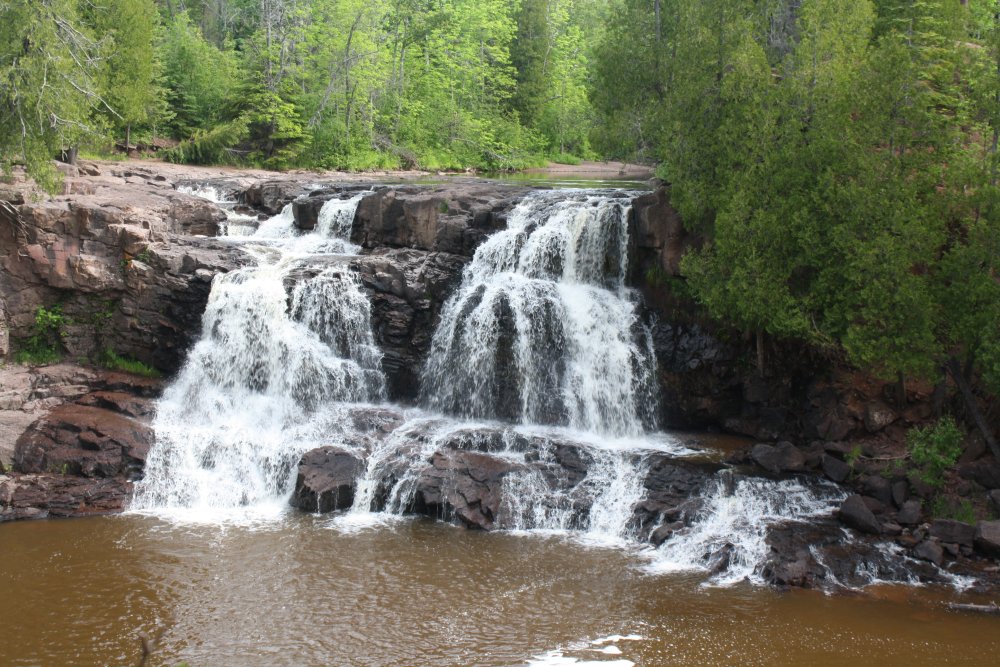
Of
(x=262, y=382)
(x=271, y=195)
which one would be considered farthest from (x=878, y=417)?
(x=271, y=195)

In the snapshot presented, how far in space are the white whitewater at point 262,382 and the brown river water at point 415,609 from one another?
6.46 feet

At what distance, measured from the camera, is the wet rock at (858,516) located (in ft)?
40.9

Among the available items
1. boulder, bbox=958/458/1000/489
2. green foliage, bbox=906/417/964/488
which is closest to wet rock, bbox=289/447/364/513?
green foliage, bbox=906/417/964/488

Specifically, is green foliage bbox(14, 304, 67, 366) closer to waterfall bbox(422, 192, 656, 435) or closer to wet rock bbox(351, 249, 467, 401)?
wet rock bbox(351, 249, 467, 401)

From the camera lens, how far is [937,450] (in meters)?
13.5

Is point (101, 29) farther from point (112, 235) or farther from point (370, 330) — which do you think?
point (370, 330)

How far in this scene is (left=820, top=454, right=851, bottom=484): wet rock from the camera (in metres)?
14.0

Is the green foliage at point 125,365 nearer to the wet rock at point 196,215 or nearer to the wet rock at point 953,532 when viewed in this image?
the wet rock at point 196,215

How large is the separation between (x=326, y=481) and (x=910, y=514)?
31.5ft

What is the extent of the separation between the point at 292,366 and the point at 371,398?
182 cm

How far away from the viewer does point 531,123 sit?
47.9 metres

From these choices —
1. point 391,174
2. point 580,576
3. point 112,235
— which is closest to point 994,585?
point 580,576

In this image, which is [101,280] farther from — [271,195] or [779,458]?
[779,458]

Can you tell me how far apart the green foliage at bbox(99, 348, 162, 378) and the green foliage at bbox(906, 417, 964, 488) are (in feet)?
49.2
